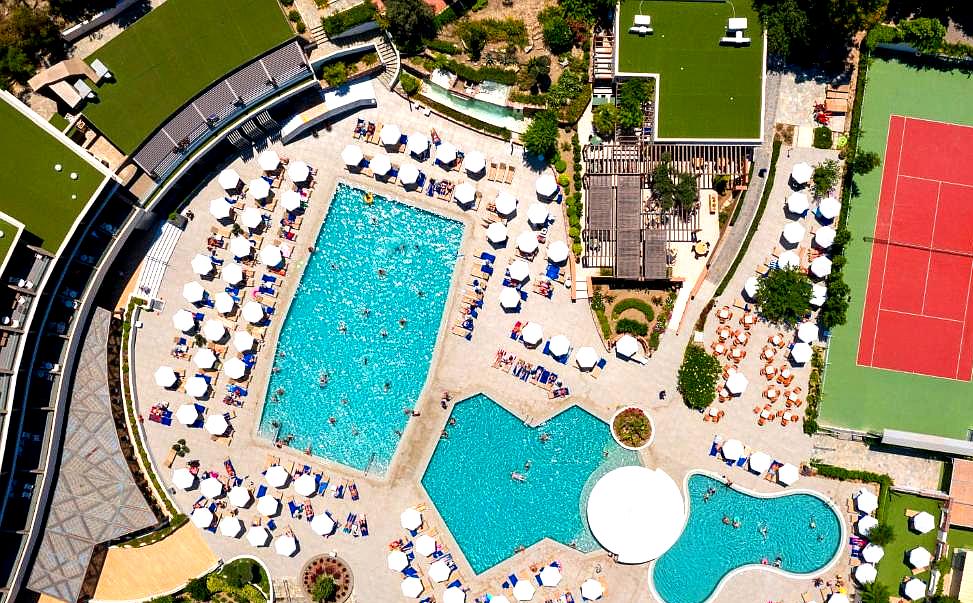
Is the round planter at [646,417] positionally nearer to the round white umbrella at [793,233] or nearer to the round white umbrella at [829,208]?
the round white umbrella at [793,233]

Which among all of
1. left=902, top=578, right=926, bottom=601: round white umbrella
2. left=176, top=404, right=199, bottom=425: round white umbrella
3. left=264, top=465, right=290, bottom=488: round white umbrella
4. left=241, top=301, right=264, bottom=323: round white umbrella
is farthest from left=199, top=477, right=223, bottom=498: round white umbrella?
left=902, top=578, right=926, bottom=601: round white umbrella

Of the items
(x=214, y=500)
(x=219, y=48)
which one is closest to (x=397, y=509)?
(x=214, y=500)

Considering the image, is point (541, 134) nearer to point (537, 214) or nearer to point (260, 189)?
point (537, 214)

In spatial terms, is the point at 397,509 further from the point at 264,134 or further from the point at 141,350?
the point at 264,134

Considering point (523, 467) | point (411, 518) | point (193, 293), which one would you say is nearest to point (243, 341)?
point (193, 293)

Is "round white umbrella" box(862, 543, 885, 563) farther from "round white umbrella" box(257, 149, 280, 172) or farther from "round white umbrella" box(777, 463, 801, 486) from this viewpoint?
"round white umbrella" box(257, 149, 280, 172)

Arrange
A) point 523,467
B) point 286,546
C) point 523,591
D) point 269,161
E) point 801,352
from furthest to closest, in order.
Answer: point 523,467, point 523,591, point 286,546, point 801,352, point 269,161

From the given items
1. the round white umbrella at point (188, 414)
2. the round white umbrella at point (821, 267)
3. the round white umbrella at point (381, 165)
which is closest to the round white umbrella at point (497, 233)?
the round white umbrella at point (381, 165)
